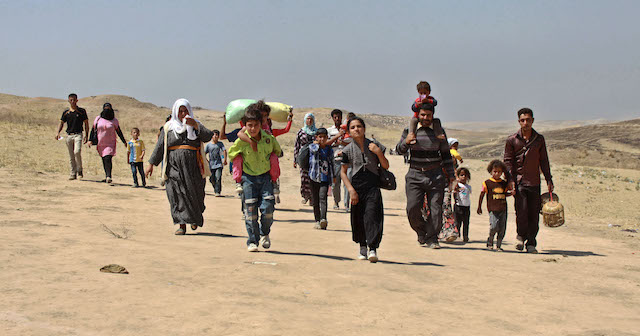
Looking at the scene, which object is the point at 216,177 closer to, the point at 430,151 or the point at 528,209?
the point at 430,151

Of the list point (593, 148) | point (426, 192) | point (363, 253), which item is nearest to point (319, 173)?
point (426, 192)

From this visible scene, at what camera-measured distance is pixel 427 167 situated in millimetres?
8539

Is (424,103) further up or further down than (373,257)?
further up

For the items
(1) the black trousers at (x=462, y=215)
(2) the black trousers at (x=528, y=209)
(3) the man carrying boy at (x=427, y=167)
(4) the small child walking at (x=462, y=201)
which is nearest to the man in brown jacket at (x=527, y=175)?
(2) the black trousers at (x=528, y=209)

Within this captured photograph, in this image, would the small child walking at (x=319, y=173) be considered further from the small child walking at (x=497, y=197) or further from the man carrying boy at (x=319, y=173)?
the small child walking at (x=497, y=197)

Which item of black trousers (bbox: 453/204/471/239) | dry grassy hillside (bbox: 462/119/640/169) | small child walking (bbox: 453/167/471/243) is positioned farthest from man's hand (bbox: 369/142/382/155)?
dry grassy hillside (bbox: 462/119/640/169)

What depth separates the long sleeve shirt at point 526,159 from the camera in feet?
29.4

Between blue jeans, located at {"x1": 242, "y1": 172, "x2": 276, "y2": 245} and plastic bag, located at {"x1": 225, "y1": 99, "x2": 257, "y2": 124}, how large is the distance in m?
2.03

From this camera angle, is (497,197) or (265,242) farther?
(497,197)

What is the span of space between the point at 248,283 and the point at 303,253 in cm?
220

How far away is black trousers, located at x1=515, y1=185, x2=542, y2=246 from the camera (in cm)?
903

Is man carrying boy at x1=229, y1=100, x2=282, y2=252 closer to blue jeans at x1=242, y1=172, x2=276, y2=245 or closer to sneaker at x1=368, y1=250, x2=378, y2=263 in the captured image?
blue jeans at x1=242, y1=172, x2=276, y2=245

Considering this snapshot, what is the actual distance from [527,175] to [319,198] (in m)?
3.43

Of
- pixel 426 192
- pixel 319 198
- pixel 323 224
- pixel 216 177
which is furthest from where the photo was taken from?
pixel 216 177
